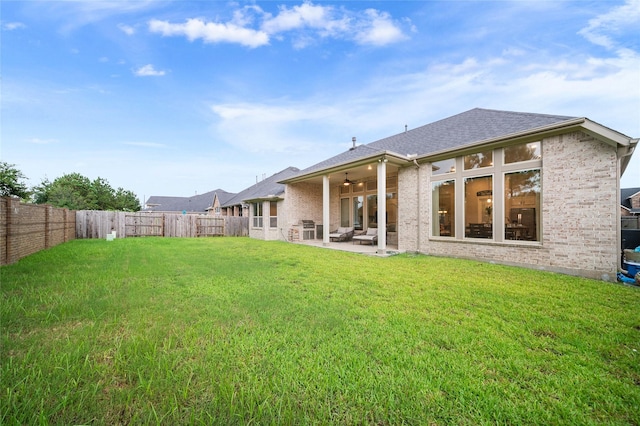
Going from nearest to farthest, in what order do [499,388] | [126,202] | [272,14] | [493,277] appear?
[499,388] → [493,277] → [272,14] → [126,202]

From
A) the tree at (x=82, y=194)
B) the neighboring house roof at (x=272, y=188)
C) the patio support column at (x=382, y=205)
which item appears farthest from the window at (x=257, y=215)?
the tree at (x=82, y=194)

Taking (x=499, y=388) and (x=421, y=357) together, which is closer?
(x=499, y=388)

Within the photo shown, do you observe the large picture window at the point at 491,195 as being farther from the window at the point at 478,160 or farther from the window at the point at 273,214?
the window at the point at 273,214

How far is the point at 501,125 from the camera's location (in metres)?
7.61

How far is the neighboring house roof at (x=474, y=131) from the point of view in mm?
5754

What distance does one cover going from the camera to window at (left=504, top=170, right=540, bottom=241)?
6.56 m

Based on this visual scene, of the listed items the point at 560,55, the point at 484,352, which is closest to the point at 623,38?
the point at 560,55

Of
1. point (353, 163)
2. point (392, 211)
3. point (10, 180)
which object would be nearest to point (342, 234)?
point (392, 211)

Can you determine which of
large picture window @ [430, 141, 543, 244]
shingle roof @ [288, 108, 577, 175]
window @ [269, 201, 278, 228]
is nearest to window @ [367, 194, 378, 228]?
shingle roof @ [288, 108, 577, 175]

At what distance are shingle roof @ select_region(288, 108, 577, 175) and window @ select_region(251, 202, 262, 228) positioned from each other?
7.58 meters

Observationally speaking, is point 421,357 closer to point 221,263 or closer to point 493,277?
point 493,277

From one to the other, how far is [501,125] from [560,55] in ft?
11.7

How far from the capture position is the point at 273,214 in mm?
15812

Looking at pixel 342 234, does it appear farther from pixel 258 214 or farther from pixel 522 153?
pixel 522 153
